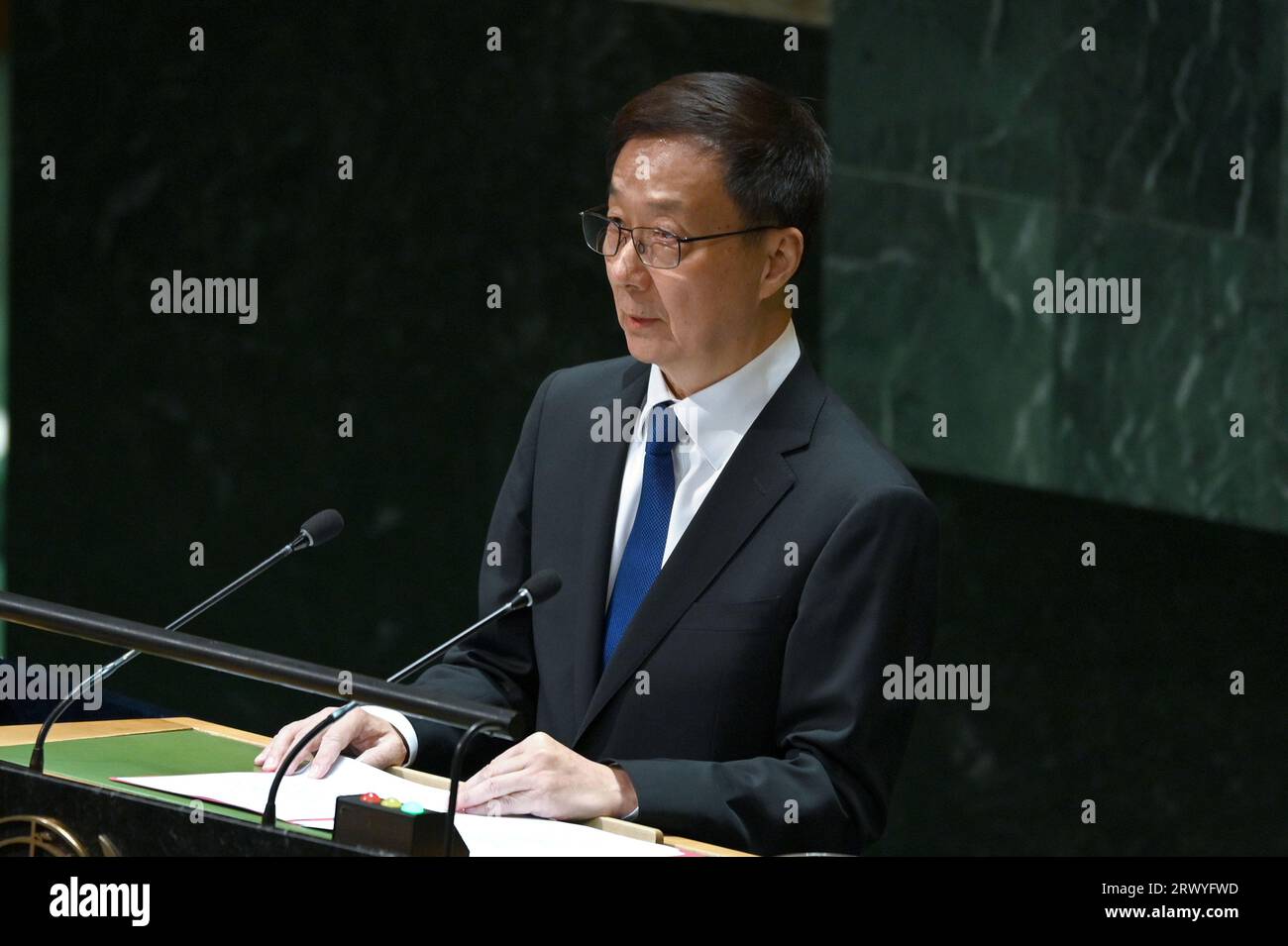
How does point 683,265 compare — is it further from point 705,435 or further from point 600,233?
point 705,435

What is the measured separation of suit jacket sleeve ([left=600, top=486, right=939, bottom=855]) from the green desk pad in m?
0.48

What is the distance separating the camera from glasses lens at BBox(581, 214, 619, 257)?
241 centimetres

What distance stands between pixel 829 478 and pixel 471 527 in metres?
2.25

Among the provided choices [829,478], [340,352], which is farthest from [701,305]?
[340,352]

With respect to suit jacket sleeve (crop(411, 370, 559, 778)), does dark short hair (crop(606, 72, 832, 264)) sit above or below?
above

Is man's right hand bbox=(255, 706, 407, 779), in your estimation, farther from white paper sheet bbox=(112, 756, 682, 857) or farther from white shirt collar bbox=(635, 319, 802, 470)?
white shirt collar bbox=(635, 319, 802, 470)

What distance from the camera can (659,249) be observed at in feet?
7.89

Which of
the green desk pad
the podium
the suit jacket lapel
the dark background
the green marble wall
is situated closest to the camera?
the podium

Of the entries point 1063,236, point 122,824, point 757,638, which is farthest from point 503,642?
point 1063,236

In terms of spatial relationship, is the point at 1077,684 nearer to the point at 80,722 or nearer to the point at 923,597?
the point at 923,597

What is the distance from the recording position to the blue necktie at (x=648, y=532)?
2.46 metres

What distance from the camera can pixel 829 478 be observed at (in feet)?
7.93

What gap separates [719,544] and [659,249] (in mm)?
402

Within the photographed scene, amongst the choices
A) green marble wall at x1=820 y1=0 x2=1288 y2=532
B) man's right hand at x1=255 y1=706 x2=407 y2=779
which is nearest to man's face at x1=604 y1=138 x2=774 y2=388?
man's right hand at x1=255 y1=706 x2=407 y2=779
